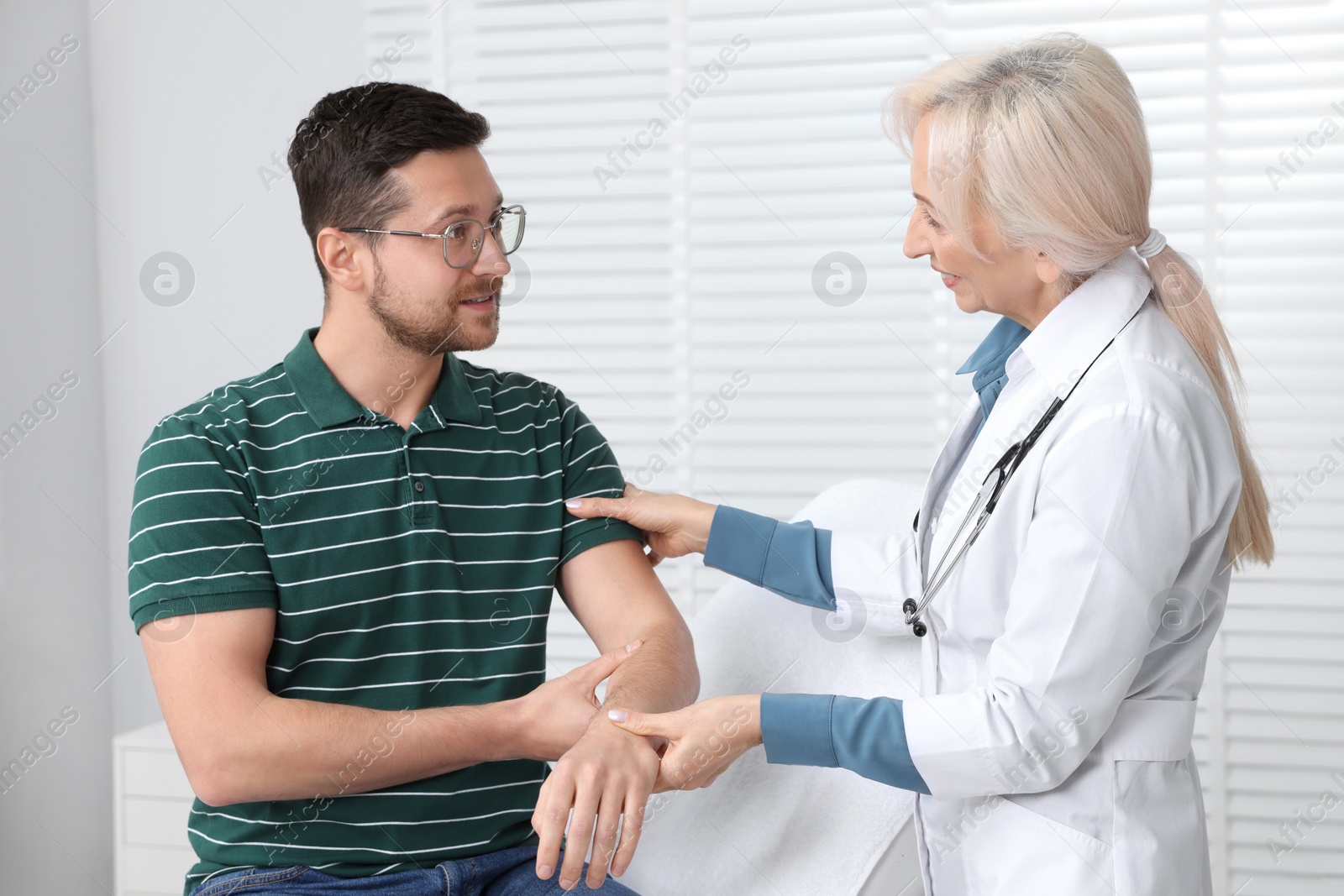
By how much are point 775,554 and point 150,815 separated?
1336mm

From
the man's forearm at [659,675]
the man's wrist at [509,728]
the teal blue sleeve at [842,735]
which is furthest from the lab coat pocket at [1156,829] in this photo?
the man's wrist at [509,728]

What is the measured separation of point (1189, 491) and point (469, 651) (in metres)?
0.93

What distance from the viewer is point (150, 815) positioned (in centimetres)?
225

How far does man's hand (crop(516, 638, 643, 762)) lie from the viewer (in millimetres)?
1495

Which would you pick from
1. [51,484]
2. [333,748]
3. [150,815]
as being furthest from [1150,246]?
Answer: [51,484]

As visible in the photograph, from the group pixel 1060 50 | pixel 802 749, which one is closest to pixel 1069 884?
pixel 802 749

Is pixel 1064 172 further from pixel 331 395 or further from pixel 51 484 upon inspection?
pixel 51 484

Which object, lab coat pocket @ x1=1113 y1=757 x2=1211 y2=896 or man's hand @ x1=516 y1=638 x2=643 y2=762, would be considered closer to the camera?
lab coat pocket @ x1=1113 y1=757 x2=1211 y2=896

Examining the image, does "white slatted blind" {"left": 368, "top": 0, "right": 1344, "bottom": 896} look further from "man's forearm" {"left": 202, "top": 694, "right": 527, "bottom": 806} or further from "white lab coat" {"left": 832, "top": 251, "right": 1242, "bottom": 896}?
"man's forearm" {"left": 202, "top": 694, "right": 527, "bottom": 806}

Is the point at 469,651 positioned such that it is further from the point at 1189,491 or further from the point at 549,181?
the point at 549,181

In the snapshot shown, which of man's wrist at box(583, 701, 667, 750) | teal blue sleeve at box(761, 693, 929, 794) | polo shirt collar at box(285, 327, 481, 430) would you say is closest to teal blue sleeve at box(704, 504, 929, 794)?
teal blue sleeve at box(761, 693, 929, 794)

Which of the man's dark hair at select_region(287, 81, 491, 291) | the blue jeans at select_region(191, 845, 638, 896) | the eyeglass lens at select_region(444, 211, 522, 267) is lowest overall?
the blue jeans at select_region(191, 845, 638, 896)

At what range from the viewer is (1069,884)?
1.32 meters

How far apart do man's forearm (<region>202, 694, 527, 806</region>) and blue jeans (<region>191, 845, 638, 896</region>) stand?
108 mm
